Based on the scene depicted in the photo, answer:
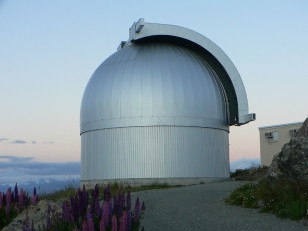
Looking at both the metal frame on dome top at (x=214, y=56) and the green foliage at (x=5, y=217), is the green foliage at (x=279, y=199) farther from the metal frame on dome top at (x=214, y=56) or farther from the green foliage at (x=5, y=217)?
the metal frame on dome top at (x=214, y=56)

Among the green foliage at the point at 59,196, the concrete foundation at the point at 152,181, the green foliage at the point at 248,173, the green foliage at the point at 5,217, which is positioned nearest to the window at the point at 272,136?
the green foliage at the point at 248,173

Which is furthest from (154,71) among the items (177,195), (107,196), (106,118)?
(107,196)

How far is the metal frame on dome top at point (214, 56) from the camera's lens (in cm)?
2483

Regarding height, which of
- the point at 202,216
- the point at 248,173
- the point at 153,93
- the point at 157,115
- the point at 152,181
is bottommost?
the point at 202,216

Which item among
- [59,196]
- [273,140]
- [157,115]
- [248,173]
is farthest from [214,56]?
[273,140]

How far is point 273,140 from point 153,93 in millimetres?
21341

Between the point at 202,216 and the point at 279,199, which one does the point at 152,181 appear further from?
the point at 279,199

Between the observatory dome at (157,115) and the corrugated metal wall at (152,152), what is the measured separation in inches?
2.1

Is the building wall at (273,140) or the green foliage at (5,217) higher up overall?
the building wall at (273,140)

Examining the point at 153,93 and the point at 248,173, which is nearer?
the point at 153,93

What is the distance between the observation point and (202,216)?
11.2 metres

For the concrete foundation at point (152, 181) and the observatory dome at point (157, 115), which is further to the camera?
the observatory dome at point (157, 115)

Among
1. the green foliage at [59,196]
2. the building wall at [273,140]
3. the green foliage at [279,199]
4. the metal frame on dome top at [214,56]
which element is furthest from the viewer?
the building wall at [273,140]

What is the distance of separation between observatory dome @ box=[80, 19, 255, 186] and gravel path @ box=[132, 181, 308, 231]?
7.49 meters
